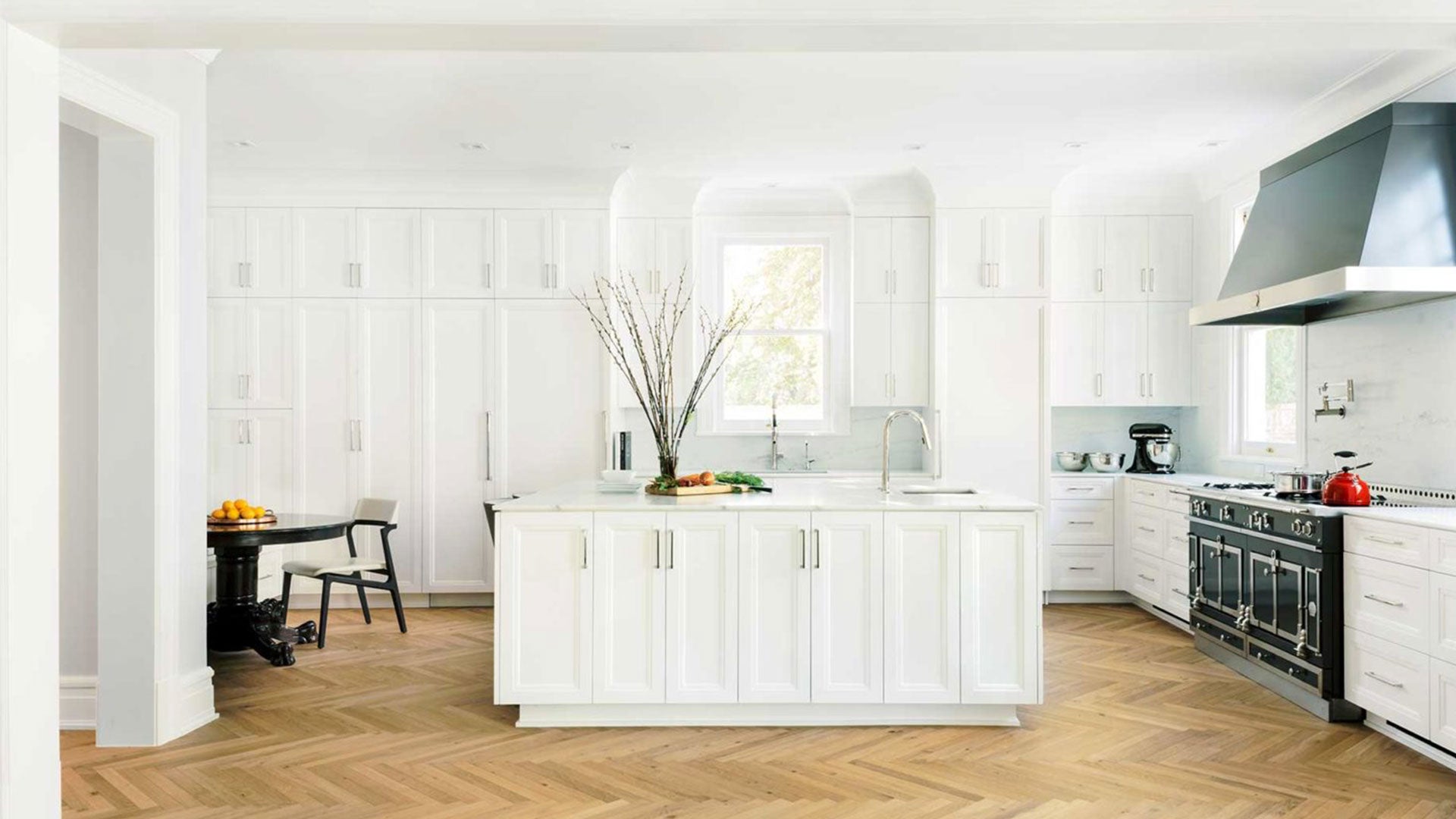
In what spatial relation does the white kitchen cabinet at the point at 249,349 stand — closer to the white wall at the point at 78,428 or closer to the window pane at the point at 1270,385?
the white wall at the point at 78,428

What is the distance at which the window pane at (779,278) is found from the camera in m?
6.81

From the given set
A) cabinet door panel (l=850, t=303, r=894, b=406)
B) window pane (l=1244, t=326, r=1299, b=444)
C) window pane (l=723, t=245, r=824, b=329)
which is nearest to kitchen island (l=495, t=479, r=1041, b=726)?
window pane (l=1244, t=326, r=1299, b=444)

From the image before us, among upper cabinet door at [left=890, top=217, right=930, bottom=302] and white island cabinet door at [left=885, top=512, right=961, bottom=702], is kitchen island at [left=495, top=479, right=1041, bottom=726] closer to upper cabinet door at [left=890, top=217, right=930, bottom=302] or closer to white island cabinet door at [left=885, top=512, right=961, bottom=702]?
white island cabinet door at [left=885, top=512, right=961, bottom=702]

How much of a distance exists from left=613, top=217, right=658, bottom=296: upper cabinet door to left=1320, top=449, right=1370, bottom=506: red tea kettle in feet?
13.2

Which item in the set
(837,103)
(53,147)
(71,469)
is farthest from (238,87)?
(837,103)

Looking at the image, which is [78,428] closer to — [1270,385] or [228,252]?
[228,252]

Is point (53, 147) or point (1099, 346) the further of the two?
point (1099, 346)

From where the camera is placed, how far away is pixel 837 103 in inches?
197

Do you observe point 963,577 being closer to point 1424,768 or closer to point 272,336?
point 1424,768

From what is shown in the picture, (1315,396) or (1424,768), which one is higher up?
(1315,396)

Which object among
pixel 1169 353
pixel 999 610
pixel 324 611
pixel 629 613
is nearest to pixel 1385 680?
pixel 999 610

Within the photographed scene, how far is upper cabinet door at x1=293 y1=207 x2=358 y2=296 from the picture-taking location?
248 inches

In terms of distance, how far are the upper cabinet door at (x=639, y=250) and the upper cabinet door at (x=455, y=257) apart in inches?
33.5

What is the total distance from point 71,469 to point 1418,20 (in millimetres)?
4712
